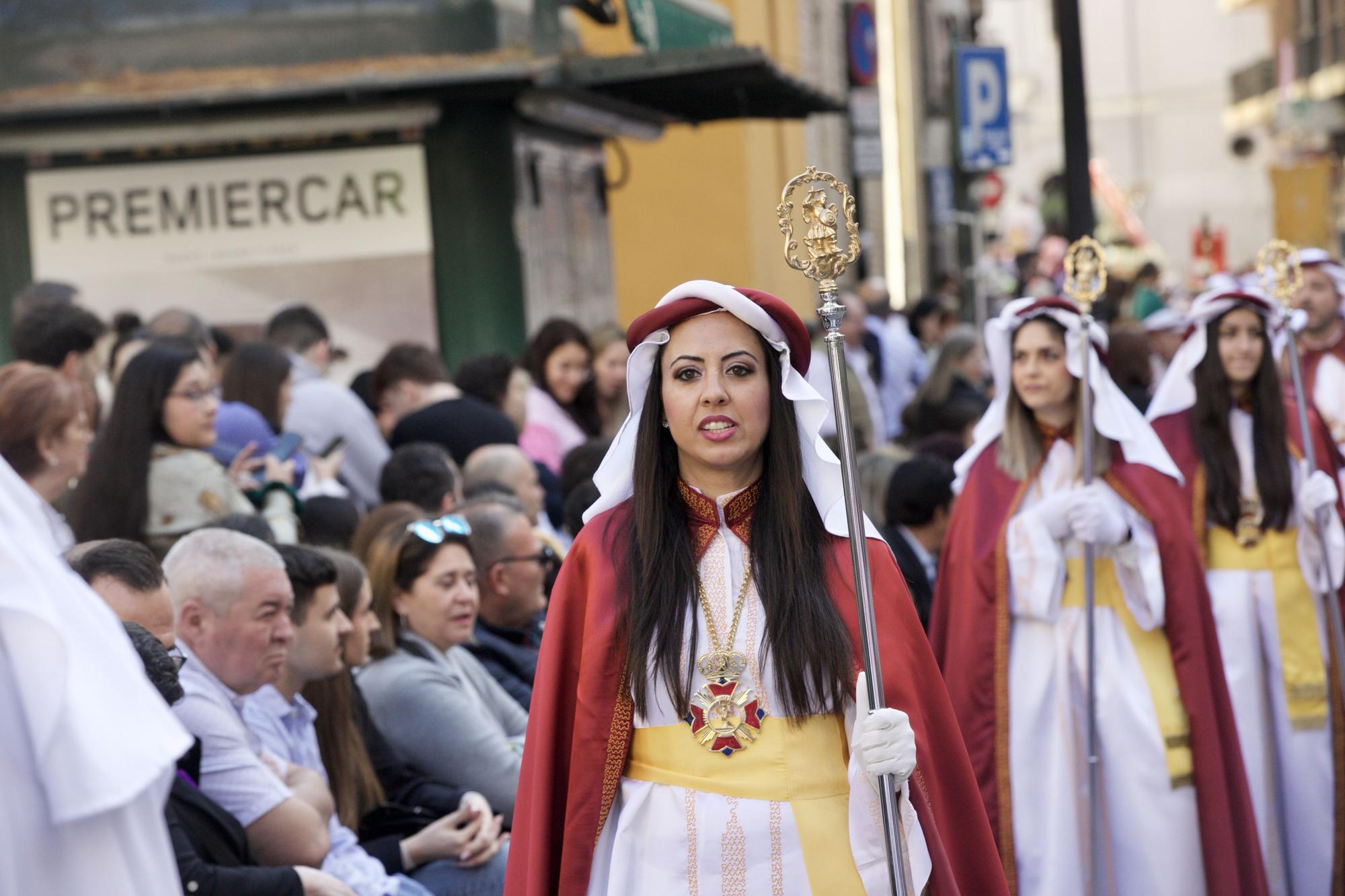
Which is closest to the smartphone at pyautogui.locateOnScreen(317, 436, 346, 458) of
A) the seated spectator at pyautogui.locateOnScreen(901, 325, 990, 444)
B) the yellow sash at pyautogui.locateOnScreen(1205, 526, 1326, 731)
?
the yellow sash at pyautogui.locateOnScreen(1205, 526, 1326, 731)

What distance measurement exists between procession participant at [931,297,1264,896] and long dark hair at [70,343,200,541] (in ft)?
8.84

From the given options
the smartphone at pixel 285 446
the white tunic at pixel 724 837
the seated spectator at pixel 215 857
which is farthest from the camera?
the smartphone at pixel 285 446

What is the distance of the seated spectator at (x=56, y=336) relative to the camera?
7.35 m

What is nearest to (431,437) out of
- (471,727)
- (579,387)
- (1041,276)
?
(579,387)

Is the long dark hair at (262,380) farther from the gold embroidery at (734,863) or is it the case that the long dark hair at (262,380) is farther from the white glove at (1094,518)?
the gold embroidery at (734,863)

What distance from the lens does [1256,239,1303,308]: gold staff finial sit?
22.8ft

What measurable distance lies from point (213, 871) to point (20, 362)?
9.10ft

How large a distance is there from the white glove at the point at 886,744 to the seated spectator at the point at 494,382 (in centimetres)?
521

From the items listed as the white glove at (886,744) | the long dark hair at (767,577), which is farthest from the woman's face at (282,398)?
the white glove at (886,744)

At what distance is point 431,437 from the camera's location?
8.02 meters

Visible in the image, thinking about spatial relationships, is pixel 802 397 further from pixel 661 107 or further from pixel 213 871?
pixel 661 107

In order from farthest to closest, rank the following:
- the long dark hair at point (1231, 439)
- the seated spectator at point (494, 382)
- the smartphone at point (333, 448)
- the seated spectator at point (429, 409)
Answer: the seated spectator at point (494, 382) → the seated spectator at point (429, 409) → the smartphone at point (333, 448) → the long dark hair at point (1231, 439)

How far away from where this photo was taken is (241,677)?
4.58m

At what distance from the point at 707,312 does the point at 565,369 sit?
18.3 feet
